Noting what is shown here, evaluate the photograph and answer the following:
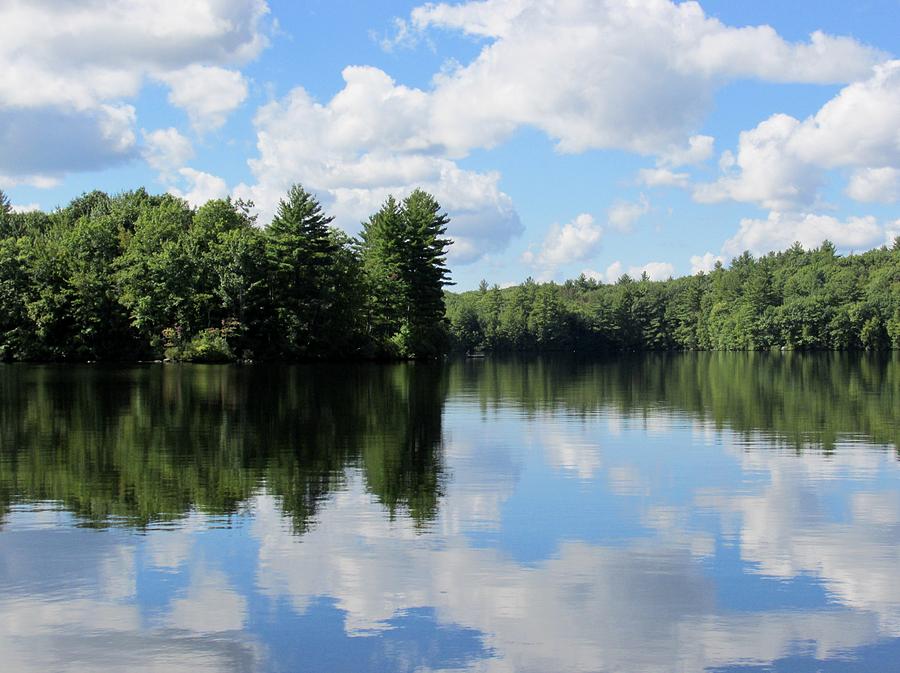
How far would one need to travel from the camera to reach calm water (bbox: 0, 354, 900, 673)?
8977mm

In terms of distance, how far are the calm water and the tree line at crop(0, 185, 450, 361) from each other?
6053 centimetres

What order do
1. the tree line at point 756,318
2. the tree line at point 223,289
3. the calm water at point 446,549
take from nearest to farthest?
the calm water at point 446,549 → the tree line at point 223,289 → the tree line at point 756,318

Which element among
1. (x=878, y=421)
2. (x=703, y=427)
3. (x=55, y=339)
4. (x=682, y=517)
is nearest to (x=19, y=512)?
(x=682, y=517)

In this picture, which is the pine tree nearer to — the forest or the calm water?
the forest

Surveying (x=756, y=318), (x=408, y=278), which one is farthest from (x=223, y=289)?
(x=756, y=318)

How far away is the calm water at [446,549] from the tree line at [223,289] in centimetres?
6053

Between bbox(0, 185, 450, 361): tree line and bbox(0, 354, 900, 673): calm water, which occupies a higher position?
bbox(0, 185, 450, 361): tree line

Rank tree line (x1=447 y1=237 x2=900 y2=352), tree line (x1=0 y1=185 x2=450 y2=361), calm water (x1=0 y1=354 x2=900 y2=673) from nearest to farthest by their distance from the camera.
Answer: calm water (x1=0 y1=354 x2=900 y2=673) → tree line (x1=0 y1=185 x2=450 y2=361) → tree line (x1=447 y1=237 x2=900 y2=352)

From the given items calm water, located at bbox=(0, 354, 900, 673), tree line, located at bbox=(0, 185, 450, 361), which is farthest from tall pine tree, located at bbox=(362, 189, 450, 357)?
calm water, located at bbox=(0, 354, 900, 673)

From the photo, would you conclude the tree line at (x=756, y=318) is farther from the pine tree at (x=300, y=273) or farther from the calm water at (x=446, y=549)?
the calm water at (x=446, y=549)

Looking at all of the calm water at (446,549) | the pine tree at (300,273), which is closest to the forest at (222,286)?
the pine tree at (300,273)

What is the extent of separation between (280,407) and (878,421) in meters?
20.2

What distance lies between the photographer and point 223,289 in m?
84.1

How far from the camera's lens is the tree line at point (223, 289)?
85562 mm
